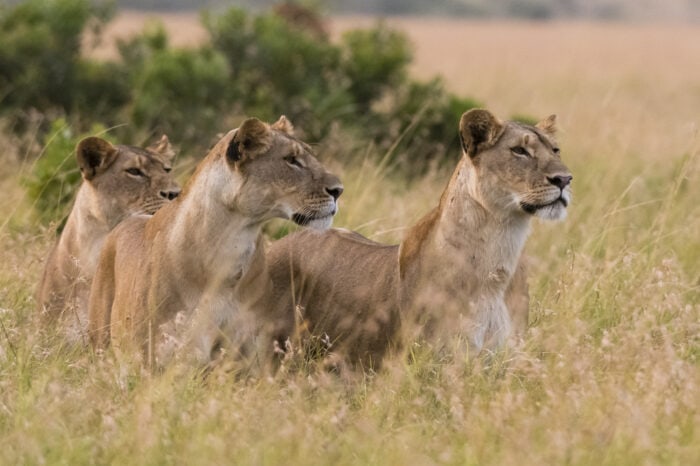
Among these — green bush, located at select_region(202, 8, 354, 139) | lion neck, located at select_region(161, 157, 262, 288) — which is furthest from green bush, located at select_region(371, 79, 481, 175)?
lion neck, located at select_region(161, 157, 262, 288)

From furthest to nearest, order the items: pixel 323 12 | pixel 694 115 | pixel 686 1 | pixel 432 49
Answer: pixel 686 1 < pixel 432 49 < pixel 694 115 < pixel 323 12

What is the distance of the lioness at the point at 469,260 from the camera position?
579 cm

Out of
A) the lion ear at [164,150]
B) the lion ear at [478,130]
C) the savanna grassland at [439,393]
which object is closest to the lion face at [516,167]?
the lion ear at [478,130]

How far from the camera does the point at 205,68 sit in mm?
11117

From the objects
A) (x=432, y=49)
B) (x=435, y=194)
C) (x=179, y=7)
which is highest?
(x=435, y=194)

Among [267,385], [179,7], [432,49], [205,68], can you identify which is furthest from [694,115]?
[179,7]

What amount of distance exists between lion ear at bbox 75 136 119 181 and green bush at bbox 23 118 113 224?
1054mm

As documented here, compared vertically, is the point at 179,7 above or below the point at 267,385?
below

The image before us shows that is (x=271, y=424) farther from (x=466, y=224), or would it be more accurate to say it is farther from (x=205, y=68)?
(x=205, y=68)

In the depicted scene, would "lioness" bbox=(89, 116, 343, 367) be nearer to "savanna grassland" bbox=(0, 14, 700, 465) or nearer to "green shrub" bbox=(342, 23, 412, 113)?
"savanna grassland" bbox=(0, 14, 700, 465)

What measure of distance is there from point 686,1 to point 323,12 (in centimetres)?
8074

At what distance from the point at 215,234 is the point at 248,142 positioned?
0.36 m

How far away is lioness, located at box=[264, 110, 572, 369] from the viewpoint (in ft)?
19.0

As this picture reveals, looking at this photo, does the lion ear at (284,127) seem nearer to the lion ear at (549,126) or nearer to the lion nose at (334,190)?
the lion nose at (334,190)
